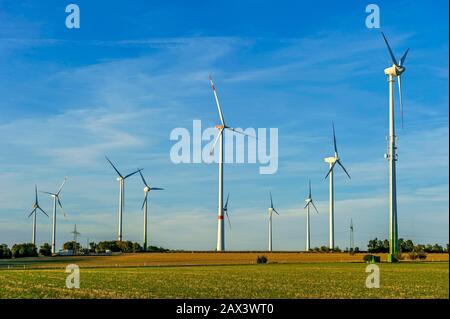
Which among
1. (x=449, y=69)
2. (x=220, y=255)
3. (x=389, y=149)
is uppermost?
(x=389, y=149)

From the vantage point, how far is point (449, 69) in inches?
1193

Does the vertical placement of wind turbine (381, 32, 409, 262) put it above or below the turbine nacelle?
below

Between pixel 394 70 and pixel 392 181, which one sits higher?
pixel 394 70

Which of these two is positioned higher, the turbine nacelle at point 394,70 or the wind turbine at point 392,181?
the turbine nacelle at point 394,70
